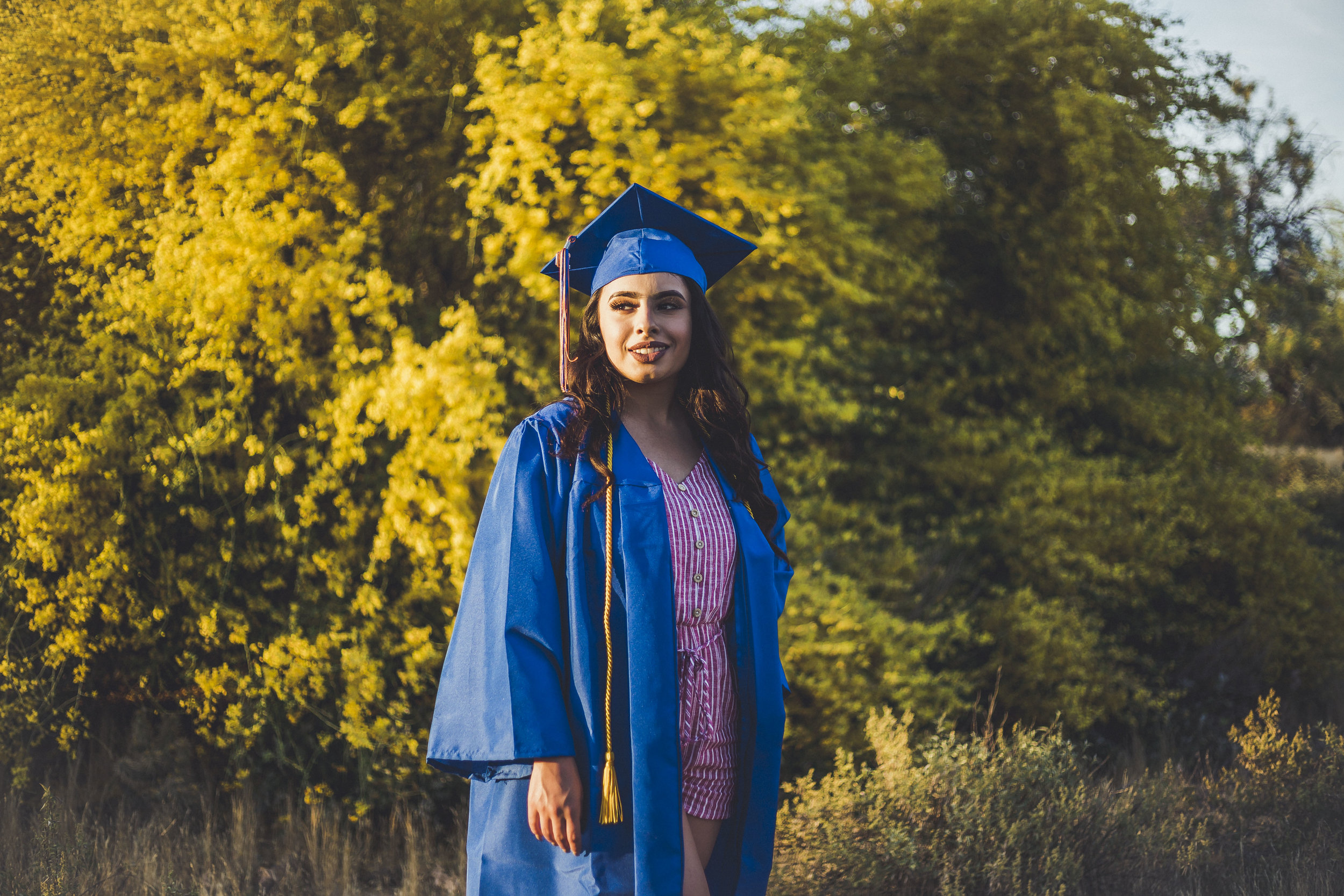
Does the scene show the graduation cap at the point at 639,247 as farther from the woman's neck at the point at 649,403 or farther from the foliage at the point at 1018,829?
the foliage at the point at 1018,829

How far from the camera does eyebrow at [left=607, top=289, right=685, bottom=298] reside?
166 cm

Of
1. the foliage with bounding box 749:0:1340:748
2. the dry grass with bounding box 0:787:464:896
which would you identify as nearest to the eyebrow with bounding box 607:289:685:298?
the dry grass with bounding box 0:787:464:896

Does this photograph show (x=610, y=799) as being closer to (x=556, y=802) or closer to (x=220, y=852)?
(x=556, y=802)

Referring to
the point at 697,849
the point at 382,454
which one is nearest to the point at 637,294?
the point at 697,849

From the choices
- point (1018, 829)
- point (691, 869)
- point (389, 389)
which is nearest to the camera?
point (691, 869)

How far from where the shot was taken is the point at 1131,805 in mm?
2891

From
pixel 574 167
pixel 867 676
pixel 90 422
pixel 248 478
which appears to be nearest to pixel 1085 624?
pixel 867 676

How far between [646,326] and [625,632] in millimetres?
527

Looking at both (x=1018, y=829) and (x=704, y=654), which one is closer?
(x=704, y=654)

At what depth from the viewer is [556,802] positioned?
1413mm

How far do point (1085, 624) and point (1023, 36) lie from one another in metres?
3.72

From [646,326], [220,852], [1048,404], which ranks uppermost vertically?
[1048,404]

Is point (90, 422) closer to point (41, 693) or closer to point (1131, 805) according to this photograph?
point (41, 693)

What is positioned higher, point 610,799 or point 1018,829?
point 610,799
